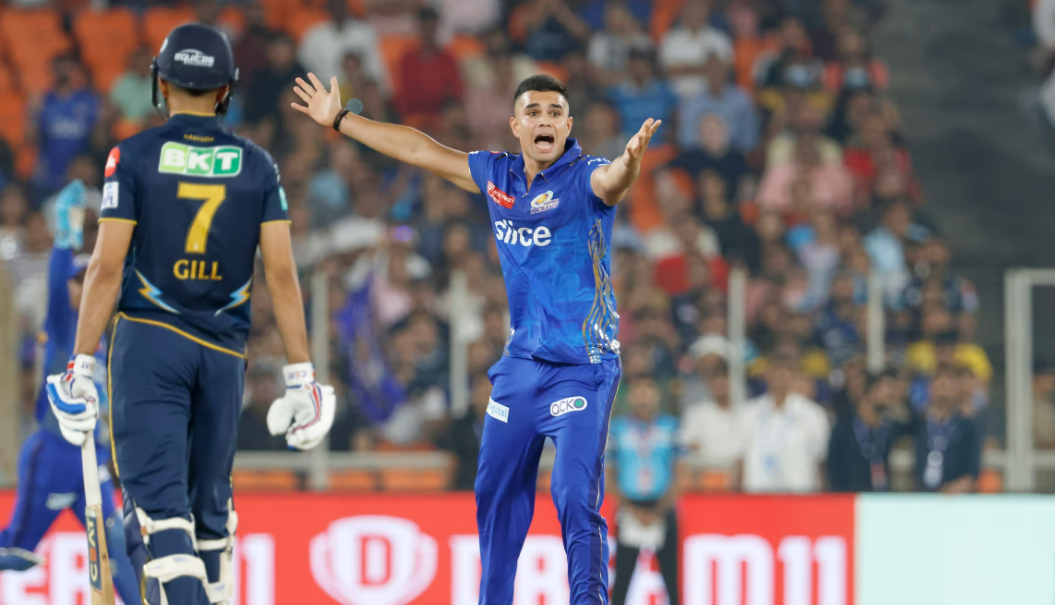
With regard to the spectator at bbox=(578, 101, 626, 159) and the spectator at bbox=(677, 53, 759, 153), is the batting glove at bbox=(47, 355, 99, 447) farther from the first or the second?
the spectator at bbox=(677, 53, 759, 153)

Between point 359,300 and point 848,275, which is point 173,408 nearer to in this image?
point 359,300

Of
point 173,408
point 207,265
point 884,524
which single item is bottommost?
point 884,524

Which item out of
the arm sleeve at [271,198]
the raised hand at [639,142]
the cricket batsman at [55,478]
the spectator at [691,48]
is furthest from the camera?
the spectator at [691,48]

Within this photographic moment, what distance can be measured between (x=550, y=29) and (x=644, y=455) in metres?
5.45

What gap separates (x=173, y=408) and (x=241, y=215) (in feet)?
2.53

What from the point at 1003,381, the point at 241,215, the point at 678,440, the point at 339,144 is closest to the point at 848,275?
the point at 1003,381

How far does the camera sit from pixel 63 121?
1180cm

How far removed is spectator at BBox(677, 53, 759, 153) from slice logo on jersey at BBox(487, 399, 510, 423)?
6.60 m

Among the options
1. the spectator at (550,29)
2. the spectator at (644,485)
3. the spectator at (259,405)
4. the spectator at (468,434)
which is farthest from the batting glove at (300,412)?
the spectator at (550,29)

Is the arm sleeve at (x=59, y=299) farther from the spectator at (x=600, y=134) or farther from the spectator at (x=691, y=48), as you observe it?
the spectator at (x=691, y=48)

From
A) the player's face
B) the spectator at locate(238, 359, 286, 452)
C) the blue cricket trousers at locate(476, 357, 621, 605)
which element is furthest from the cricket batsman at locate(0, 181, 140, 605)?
the player's face

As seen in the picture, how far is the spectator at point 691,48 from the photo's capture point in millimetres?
12086

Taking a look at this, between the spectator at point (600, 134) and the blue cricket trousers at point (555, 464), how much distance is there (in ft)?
19.9

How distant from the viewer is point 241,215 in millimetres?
4934
